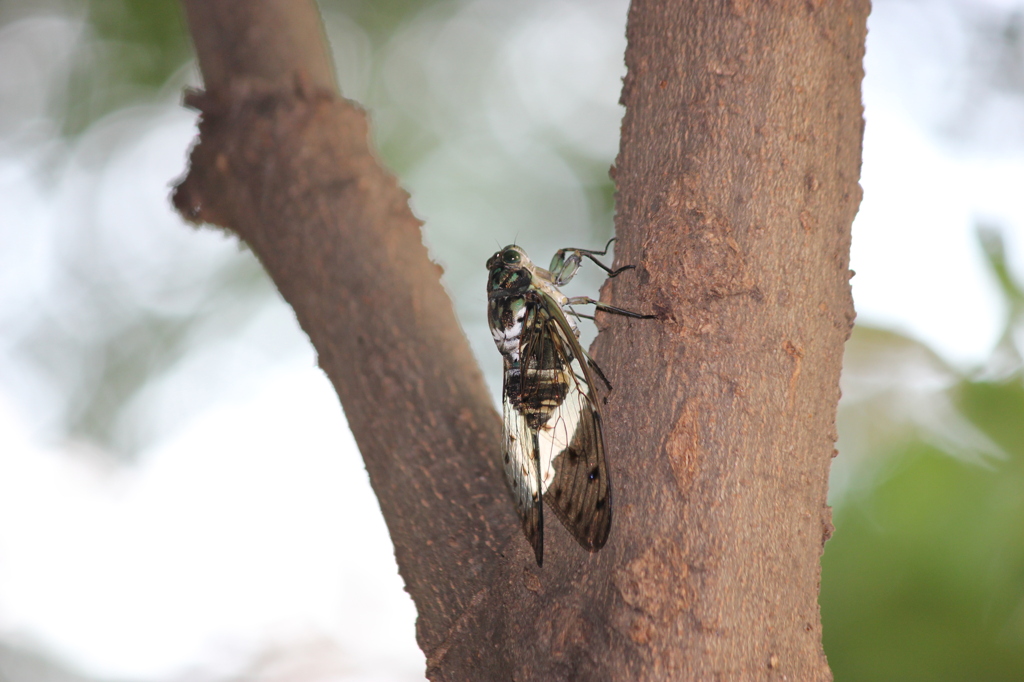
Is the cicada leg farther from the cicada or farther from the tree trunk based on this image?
the tree trunk

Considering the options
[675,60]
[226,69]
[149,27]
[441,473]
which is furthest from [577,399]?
[149,27]

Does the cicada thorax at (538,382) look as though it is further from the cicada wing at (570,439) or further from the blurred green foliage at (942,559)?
the blurred green foliage at (942,559)

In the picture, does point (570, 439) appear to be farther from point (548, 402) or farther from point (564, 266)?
point (564, 266)

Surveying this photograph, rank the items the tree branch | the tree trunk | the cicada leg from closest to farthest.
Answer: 1. the tree trunk
2. the tree branch
3. the cicada leg

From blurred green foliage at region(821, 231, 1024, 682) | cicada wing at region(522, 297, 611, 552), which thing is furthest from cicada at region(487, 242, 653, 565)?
blurred green foliage at region(821, 231, 1024, 682)

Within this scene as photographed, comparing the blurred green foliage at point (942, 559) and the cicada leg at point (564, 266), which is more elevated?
the cicada leg at point (564, 266)

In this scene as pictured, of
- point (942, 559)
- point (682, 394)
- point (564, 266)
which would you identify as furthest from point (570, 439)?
point (942, 559)

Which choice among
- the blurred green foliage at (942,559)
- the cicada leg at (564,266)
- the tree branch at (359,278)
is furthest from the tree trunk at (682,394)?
the blurred green foliage at (942,559)
